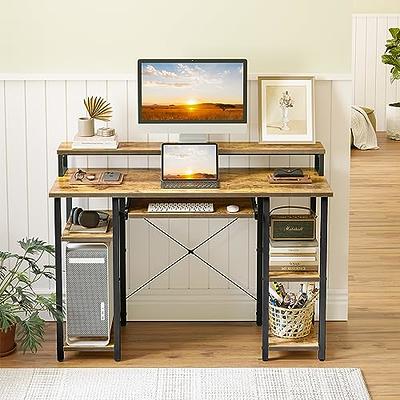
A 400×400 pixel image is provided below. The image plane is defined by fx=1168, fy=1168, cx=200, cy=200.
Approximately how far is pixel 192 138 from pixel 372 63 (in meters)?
5.72

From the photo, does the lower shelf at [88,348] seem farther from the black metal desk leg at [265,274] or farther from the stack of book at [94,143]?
the stack of book at [94,143]

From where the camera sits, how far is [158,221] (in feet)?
18.4

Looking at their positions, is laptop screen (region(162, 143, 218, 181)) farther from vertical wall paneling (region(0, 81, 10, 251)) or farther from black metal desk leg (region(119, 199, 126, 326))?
vertical wall paneling (region(0, 81, 10, 251))

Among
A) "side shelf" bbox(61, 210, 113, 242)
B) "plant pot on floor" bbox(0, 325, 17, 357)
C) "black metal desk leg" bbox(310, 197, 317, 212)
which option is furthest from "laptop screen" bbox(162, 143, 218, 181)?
"plant pot on floor" bbox(0, 325, 17, 357)

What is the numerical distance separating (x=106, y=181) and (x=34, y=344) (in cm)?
77

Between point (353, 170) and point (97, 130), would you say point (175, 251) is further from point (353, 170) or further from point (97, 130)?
point (353, 170)

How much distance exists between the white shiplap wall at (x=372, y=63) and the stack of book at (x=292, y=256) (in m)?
5.86

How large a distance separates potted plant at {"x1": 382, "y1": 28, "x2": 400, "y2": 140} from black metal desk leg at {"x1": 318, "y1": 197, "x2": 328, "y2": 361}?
5.54 m

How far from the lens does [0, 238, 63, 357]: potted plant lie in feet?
16.4

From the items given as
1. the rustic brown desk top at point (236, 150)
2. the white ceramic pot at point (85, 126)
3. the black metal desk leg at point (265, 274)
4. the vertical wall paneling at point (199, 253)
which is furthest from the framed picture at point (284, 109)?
the white ceramic pot at point (85, 126)

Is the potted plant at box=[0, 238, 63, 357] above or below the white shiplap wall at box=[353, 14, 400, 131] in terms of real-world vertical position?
below

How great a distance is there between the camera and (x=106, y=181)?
5.10m

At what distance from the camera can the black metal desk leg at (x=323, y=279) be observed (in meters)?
5.02

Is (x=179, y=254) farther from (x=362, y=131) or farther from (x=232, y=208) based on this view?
(x=362, y=131)
